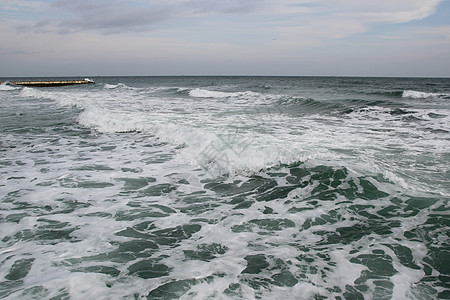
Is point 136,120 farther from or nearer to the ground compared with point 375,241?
farther from the ground

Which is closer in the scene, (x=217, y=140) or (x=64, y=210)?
(x=64, y=210)

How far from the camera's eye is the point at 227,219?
15.6ft

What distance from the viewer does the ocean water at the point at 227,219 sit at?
3256mm

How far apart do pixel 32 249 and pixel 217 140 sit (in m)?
5.81

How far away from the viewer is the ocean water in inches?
128

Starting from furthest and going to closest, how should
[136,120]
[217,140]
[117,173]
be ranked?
[136,120] < [217,140] < [117,173]

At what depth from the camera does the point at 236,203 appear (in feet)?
17.7

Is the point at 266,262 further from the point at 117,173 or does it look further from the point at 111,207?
the point at 117,173

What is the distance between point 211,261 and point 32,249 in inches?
84.4

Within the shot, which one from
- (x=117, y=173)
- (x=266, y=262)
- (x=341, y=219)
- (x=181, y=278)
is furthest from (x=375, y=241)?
(x=117, y=173)

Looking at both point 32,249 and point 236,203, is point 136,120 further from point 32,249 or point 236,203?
point 32,249

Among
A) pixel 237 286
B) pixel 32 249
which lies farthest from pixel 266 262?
pixel 32 249

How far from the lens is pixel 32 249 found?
12.5 feet

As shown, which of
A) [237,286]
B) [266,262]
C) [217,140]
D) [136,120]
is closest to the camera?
[237,286]
